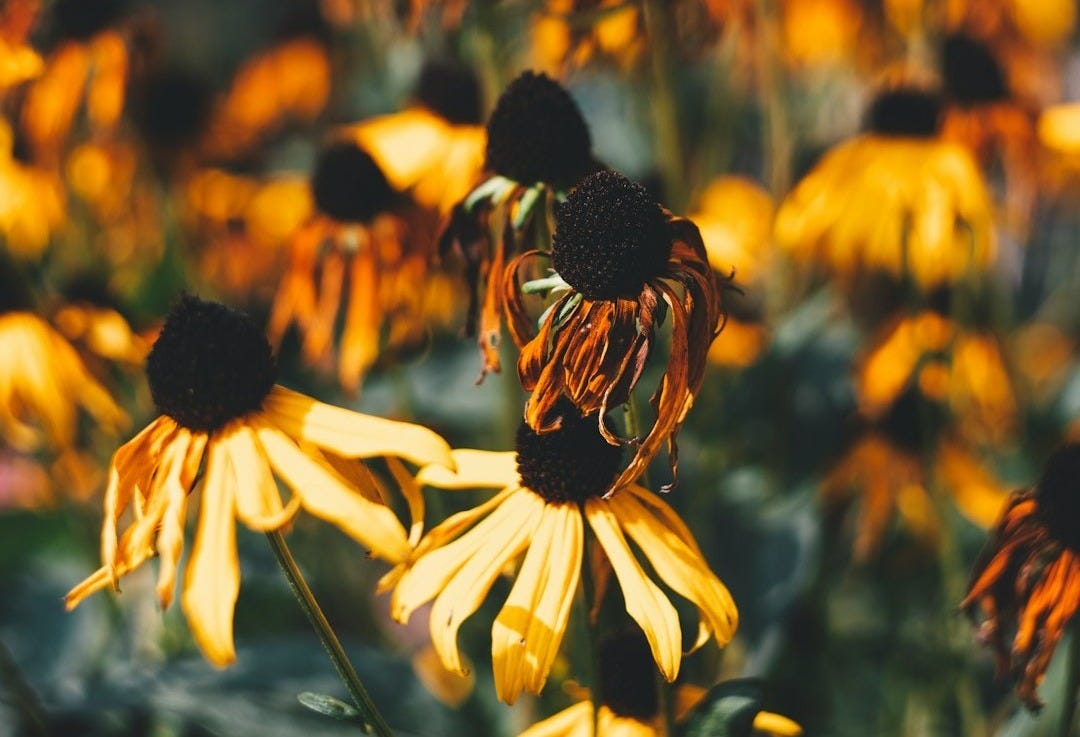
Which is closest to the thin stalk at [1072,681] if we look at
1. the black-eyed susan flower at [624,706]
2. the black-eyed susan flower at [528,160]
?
the black-eyed susan flower at [624,706]

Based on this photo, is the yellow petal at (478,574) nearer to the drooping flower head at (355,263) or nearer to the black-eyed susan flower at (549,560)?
the black-eyed susan flower at (549,560)

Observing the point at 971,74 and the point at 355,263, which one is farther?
the point at 971,74

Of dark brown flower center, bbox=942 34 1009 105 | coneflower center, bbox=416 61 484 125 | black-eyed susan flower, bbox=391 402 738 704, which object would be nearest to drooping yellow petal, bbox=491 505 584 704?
black-eyed susan flower, bbox=391 402 738 704

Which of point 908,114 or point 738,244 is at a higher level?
point 908,114

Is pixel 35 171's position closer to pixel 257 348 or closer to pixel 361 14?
pixel 361 14

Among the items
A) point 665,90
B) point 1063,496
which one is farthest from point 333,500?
point 665,90

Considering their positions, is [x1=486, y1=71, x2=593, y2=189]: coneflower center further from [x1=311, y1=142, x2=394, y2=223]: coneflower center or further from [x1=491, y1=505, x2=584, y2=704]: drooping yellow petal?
[x1=311, y1=142, x2=394, y2=223]: coneflower center

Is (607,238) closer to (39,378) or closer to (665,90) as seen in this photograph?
(665,90)
